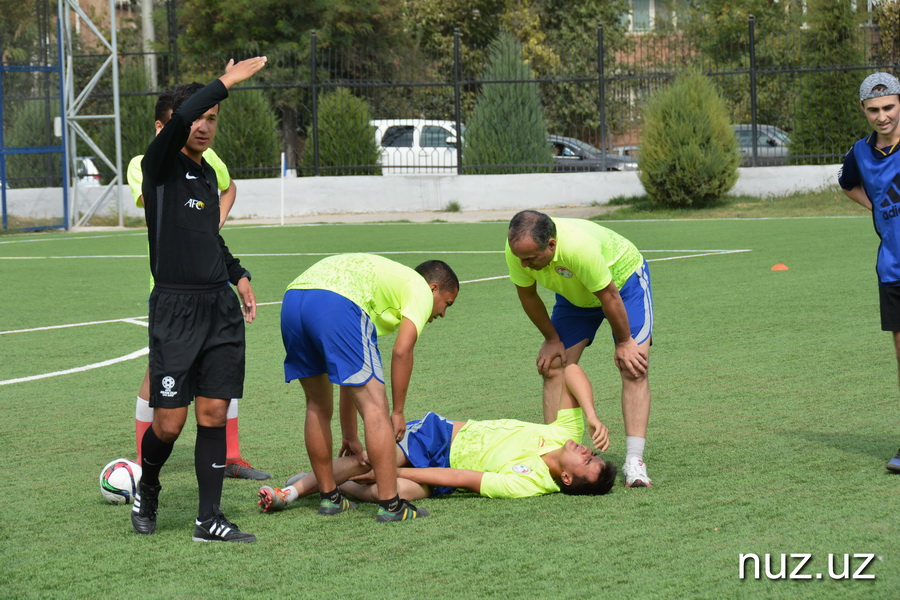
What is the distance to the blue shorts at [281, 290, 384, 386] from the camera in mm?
5305

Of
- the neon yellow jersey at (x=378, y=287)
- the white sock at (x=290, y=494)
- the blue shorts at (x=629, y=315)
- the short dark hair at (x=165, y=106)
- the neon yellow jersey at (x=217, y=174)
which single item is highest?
the short dark hair at (x=165, y=106)

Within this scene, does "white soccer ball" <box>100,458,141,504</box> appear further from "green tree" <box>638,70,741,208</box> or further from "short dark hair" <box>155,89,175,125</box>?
"green tree" <box>638,70,741,208</box>

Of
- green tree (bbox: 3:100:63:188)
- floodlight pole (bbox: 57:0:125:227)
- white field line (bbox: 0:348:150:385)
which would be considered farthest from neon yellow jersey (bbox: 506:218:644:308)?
green tree (bbox: 3:100:63:188)

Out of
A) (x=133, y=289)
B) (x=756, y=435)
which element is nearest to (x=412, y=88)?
(x=133, y=289)

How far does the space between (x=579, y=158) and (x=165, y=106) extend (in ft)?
83.7

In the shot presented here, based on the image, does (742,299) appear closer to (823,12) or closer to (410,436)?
(410,436)

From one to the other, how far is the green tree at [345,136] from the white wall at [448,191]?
848 mm

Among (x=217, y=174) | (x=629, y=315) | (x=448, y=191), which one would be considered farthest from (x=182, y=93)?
(x=448, y=191)

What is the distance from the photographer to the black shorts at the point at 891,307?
6.14 meters

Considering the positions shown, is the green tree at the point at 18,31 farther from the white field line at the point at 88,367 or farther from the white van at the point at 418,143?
the white field line at the point at 88,367

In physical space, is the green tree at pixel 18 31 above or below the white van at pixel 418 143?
above

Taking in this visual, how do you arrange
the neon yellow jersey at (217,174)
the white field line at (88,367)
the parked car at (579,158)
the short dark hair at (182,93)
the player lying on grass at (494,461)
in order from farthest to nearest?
1. the parked car at (579,158)
2. the white field line at (88,367)
3. the neon yellow jersey at (217,174)
4. the player lying on grass at (494,461)
5. the short dark hair at (182,93)

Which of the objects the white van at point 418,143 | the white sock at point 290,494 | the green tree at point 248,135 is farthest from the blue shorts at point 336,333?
the white van at point 418,143

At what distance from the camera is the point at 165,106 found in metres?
5.46
